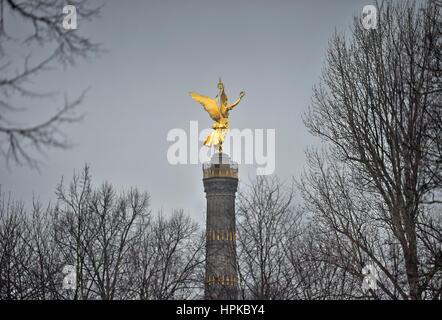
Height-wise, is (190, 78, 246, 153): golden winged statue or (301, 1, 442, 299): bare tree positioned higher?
(190, 78, 246, 153): golden winged statue

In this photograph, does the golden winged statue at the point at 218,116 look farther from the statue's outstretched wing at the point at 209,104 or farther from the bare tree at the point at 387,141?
the bare tree at the point at 387,141

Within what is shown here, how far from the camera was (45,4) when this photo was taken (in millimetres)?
7305

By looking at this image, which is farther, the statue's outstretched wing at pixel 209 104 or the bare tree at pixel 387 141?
the statue's outstretched wing at pixel 209 104

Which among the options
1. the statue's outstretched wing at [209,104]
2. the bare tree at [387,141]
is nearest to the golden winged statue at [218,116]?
the statue's outstretched wing at [209,104]

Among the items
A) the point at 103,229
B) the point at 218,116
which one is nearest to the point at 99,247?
the point at 103,229

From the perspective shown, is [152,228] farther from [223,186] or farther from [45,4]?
[45,4]

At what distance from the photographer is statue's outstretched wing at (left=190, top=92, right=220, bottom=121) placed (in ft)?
119

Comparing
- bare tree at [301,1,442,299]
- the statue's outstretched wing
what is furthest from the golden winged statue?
bare tree at [301,1,442,299]

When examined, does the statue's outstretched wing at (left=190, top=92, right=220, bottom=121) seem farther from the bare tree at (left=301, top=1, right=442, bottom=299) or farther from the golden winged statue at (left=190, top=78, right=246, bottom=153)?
the bare tree at (left=301, top=1, right=442, bottom=299)

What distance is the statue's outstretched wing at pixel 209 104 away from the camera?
119ft

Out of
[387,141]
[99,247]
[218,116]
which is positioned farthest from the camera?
[218,116]

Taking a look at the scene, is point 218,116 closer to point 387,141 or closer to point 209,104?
point 209,104

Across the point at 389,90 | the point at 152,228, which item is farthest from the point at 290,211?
the point at 152,228

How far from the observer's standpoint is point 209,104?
36.5 m
